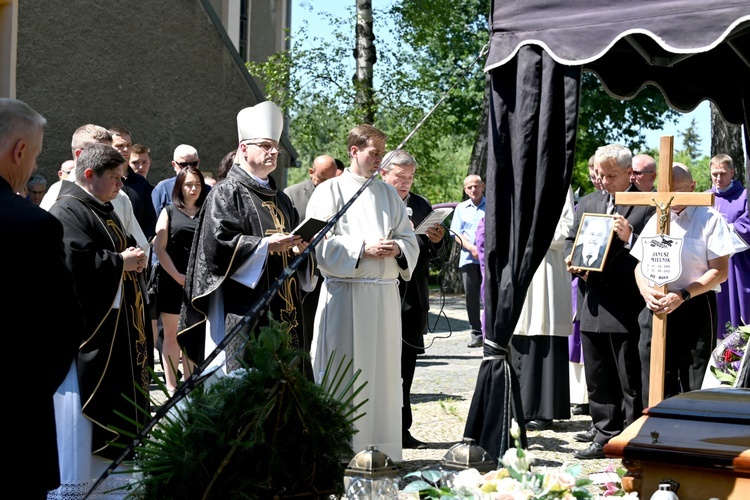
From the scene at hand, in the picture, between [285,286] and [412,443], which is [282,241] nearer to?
[285,286]

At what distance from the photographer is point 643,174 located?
773cm

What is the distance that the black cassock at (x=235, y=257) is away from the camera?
643cm

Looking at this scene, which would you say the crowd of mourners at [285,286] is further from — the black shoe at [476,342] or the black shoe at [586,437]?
the black shoe at [476,342]

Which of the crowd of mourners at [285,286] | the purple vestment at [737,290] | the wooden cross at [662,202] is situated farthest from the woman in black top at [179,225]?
the purple vestment at [737,290]

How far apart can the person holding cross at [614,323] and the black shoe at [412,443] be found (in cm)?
118

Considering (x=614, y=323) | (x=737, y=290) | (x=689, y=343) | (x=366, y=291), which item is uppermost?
(x=366, y=291)

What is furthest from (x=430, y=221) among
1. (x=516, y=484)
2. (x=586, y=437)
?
(x=516, y=484)

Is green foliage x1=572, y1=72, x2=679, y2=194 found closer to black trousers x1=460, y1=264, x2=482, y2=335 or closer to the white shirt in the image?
black trousers x1=460, y1=264, x2=482, y2=335

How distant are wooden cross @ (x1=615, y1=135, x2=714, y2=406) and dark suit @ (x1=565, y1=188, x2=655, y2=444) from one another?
31.1 inches

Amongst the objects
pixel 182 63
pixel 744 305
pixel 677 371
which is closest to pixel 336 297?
pixel 677 371

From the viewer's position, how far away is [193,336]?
687 centimetres

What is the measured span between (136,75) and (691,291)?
11646 millimetres

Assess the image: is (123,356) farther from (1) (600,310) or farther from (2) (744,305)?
(2) (744,305)

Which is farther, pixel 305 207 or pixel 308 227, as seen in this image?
pixel 305 207
